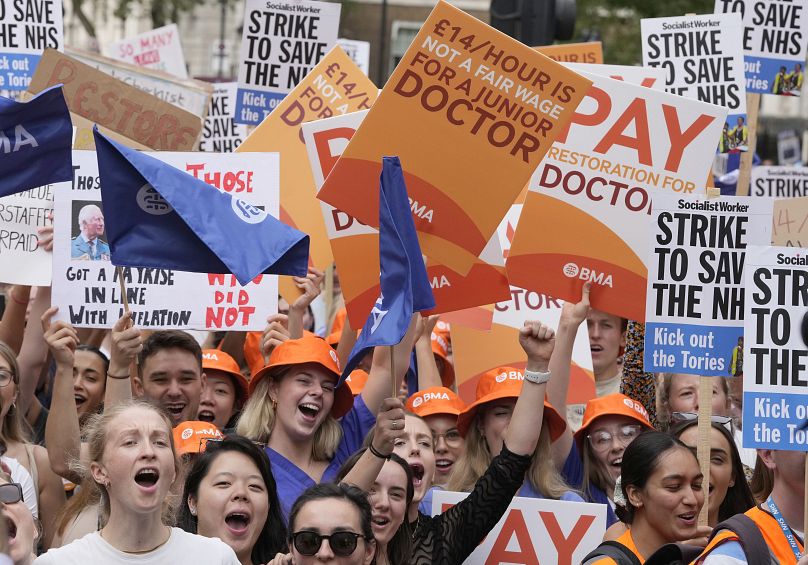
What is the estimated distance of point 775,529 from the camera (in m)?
4.77

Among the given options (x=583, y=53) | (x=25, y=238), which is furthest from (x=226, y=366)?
(x=583, y=53)

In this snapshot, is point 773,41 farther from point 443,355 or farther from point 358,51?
point 358,51

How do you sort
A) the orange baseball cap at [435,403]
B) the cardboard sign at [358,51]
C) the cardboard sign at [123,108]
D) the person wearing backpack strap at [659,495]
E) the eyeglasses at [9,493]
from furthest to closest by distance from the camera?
the cardboard sign at [358,51] → the cardboard sign at [123,108] → the orange baseball cap at [435,403] → the person wearing backpack strap at [659,495] → the eyeglasses at [9,493]

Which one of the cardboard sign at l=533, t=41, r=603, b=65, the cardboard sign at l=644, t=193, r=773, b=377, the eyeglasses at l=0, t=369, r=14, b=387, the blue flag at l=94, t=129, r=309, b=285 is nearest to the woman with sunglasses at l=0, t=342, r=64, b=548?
the eyeglasses at l=0, t=369, r=14, b=387

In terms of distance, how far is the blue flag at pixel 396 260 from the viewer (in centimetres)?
552

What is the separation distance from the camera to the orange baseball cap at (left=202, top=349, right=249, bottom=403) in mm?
7535

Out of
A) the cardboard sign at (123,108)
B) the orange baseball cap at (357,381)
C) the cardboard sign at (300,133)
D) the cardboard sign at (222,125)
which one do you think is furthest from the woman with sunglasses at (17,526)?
the cardboard sign at (222,125)

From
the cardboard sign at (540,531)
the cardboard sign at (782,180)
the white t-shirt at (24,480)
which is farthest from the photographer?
the cardboard sign at (782,180)

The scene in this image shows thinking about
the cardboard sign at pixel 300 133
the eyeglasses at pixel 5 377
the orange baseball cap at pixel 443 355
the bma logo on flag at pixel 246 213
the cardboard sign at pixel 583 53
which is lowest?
the eyeglasses at pixel 5 377

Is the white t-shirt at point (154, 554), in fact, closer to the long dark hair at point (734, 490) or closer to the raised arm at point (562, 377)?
the raised arm at point (562, 377)

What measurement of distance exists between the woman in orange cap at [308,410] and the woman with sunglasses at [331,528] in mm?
1157

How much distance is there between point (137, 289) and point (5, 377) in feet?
3.96

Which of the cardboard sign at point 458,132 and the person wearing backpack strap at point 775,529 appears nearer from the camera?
the person wearing backpack strap at point 775,529

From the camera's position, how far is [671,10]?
32188 millimetres
